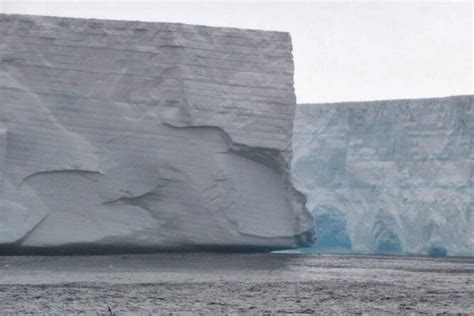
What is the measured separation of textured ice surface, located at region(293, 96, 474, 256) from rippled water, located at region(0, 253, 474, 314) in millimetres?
8705

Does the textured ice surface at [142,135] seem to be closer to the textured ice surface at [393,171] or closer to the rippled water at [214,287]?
the rippled water at [214,287]

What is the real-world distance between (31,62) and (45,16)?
0.99 metres

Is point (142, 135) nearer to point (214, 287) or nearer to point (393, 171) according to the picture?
point (214, 287)

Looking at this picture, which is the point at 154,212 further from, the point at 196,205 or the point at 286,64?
the point at 286,64

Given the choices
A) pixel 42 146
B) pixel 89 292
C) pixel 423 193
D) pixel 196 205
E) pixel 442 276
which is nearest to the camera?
pixel 89 292

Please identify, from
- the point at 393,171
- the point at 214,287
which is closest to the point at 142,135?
the point at 214,287

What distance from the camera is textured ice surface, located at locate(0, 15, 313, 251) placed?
20.5 metres

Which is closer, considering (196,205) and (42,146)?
(42,146)

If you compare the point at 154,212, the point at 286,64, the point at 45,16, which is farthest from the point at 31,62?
the point at 286,64

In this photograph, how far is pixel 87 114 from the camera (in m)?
21.1

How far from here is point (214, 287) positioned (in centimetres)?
1469

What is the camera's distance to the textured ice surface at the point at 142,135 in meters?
20.5

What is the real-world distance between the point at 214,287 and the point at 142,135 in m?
7.27

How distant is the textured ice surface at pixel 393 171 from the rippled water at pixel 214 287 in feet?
28.6
